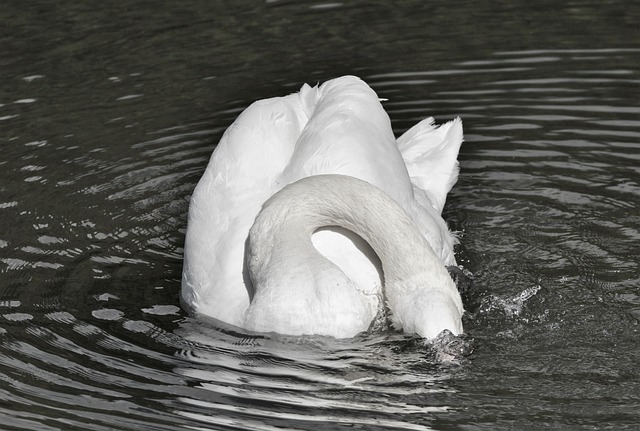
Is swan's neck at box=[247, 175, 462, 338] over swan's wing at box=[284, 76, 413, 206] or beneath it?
beneath

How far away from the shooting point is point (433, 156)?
28.3 feet

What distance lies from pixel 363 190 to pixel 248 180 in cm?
89

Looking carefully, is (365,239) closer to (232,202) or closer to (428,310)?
(428,310)

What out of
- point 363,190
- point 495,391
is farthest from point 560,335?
point 363,190

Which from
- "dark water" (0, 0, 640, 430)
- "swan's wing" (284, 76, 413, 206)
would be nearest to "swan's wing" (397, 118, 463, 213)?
"dark water" (0, 0, 640, 430)

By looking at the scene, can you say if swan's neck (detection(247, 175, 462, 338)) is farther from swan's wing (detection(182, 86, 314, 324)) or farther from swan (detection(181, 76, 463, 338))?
swan's wing (detection(182, 86, 314, 324))

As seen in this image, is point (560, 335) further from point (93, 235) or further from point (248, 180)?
point (93, 235)

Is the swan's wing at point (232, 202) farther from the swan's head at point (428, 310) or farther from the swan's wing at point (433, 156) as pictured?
the swan's wing at point (433, 156)

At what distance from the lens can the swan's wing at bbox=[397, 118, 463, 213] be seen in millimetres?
8367

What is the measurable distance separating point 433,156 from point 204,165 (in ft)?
6.00

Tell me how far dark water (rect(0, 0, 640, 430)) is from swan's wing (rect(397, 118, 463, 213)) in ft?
0.63

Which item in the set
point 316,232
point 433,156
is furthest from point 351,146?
point 433,156

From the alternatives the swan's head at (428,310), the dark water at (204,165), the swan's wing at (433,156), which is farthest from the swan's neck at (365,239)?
the swan's wing at (433,156)

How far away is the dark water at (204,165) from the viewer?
581cm
